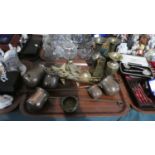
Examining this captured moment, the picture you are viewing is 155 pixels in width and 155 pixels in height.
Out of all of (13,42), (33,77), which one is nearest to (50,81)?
(33,77)

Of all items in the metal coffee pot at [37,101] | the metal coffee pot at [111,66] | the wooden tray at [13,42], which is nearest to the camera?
the metal coffee pot at [37,101]

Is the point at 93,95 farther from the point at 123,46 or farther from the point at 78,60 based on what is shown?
the point at 123,46

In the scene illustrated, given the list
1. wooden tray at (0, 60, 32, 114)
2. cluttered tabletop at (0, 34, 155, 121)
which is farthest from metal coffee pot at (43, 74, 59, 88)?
wooden tray at (0, 60, 32, 114)

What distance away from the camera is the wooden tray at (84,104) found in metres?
0.67

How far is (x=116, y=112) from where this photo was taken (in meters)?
0.68

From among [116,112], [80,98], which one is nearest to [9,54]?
[80,98]

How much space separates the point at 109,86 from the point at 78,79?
0.45 feet

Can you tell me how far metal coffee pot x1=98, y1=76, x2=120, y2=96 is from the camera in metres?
0.73

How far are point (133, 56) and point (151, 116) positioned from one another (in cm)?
34

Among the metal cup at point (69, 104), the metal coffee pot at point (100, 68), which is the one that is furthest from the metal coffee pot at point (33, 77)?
the metal coffee pot at point (100, 68)

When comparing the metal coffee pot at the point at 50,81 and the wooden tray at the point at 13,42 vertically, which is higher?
the wooden tray at the point at 13,42

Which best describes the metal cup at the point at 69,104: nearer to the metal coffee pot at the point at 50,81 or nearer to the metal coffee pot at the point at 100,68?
the metal coffee pot at the point at 50,81

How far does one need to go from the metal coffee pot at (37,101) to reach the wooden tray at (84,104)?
20mm

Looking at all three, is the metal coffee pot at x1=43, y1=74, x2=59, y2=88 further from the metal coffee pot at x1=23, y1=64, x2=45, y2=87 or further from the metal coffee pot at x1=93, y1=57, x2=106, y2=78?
the metal coffee pot at x1=93, y1=57, x2=106, y2=78
